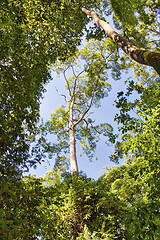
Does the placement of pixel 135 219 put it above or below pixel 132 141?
below

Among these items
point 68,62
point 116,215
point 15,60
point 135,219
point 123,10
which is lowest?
point 135,219

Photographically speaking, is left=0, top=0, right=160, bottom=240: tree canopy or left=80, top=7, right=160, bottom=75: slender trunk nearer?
left=0, top=0, right=160, bottom=240: tree canopy

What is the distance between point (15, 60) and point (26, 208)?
283 cm

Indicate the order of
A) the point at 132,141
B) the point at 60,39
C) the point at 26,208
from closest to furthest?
the point at 26,208 → the point at 132,141 → the point at 60,39

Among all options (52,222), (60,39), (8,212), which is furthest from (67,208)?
(60,39)

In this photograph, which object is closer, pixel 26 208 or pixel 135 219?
pixel 26 208

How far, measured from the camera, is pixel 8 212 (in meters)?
2.62

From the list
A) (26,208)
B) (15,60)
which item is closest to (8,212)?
(26,208)

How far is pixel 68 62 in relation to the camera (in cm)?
1744

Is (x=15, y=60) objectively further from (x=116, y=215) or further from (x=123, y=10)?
(x=123, y=10)

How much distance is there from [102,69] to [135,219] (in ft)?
43.7

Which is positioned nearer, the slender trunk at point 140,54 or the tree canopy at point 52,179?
the tree canopy at point 52,179

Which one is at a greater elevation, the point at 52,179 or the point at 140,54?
the point at 140,54

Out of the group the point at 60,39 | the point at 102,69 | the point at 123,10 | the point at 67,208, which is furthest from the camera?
the point at 102,69
